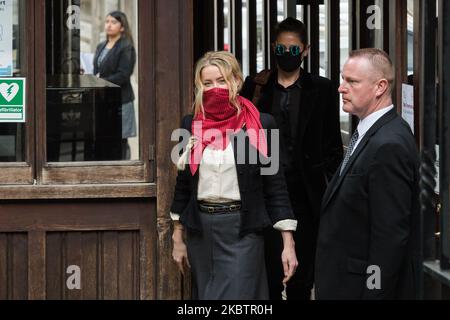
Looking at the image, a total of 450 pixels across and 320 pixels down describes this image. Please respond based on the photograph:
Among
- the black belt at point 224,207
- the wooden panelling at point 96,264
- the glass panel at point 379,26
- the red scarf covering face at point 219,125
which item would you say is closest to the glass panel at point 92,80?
the wooden panelling at point 96,264

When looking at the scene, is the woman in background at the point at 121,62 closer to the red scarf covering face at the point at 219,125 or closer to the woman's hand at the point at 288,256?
the red scarf covering face at the point at 219,125

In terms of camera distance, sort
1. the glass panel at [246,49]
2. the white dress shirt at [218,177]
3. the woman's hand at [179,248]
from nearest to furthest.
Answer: the white dress shirt at [218,177], the woman's hand at [179,248], the glass panel at [246,49]

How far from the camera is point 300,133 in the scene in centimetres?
617

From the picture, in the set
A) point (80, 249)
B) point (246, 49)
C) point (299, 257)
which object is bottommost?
point (299, 257)

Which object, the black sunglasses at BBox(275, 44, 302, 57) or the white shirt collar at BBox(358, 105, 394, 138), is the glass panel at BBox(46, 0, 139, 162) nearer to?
the black sunglasses at BBox(275, 44, 302, 57)

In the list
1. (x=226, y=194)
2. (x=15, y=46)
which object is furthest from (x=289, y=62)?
(x=15, y=46)

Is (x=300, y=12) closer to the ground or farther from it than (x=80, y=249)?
farther from it

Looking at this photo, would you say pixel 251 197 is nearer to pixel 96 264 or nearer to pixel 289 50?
pixel 96 264

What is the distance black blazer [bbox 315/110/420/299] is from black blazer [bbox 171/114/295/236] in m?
0.49

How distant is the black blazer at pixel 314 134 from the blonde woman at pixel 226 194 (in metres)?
0.79

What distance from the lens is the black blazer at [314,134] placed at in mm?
6164

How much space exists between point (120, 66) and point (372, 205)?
71.8 inches

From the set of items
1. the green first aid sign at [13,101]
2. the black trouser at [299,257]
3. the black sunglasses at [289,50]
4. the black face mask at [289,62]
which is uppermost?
the black sunglasses at [289,50]
